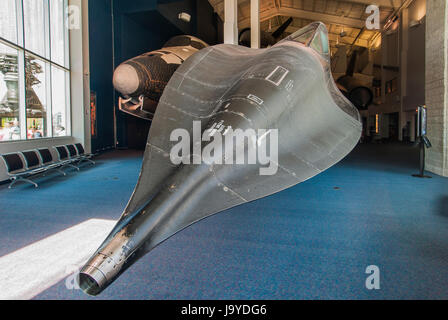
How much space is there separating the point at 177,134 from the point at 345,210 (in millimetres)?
3233

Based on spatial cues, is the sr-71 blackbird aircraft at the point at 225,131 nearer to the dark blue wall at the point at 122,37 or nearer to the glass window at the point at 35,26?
the glass window at the point at 35,26

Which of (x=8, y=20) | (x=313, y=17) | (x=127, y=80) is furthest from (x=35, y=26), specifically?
(x=313, y=17)

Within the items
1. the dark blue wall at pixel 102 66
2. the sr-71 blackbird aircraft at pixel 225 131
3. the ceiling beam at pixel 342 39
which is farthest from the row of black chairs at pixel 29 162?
the ceiling beam at pixel 342 39

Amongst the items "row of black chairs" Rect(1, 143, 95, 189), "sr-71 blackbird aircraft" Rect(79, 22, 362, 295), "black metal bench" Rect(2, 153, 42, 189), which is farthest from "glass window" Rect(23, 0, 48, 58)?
"sr-71 blackbird aircraft" Rect(79, 22, 362, 295)

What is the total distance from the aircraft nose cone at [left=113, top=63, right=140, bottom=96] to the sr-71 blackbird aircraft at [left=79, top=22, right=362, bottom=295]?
4.22 ft

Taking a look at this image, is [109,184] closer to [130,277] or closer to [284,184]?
[130,277]

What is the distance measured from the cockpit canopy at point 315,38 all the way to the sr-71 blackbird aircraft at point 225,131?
0.04ft

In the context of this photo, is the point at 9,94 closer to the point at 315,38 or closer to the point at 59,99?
the point at 59,99

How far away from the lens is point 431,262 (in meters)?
2.74

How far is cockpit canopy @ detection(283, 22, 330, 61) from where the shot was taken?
3.63m

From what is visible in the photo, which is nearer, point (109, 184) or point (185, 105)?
point (185, 105)

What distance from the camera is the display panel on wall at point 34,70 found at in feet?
25.2
